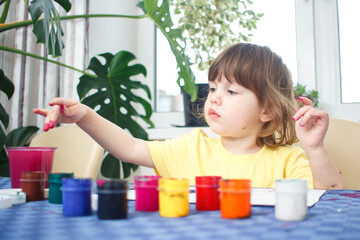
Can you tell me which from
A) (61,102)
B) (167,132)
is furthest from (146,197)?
(167,132)

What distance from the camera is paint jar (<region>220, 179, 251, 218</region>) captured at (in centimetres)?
51

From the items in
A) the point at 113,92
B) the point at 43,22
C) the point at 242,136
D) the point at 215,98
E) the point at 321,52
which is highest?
the point at 321,52

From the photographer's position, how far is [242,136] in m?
1.09

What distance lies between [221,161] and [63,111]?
480mm

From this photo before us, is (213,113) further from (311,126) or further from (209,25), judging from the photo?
(209,25)

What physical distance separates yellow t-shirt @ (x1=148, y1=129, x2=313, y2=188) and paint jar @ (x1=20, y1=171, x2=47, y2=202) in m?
0.44

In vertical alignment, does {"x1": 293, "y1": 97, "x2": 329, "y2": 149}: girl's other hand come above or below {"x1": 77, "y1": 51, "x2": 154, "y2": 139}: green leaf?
below

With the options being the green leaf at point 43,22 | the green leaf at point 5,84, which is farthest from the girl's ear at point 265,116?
the green leaf at point 5,84

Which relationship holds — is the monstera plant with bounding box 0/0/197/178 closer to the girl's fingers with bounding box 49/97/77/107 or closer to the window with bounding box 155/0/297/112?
the window with bounding box 155/0/297/112

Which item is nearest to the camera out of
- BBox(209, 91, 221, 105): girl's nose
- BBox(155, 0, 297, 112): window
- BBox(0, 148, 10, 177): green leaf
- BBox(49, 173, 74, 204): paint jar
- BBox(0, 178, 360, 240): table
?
BBox(0, 178, 360, 240): table

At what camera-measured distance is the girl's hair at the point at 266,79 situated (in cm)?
106

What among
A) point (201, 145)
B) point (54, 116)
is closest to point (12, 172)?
point (54, 116)

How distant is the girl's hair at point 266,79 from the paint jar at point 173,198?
558mm

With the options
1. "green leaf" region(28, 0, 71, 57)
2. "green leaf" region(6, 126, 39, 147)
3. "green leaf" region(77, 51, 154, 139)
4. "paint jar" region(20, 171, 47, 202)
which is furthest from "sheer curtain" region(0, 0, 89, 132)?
"paint jar" region(20, 171, 47, 202)
